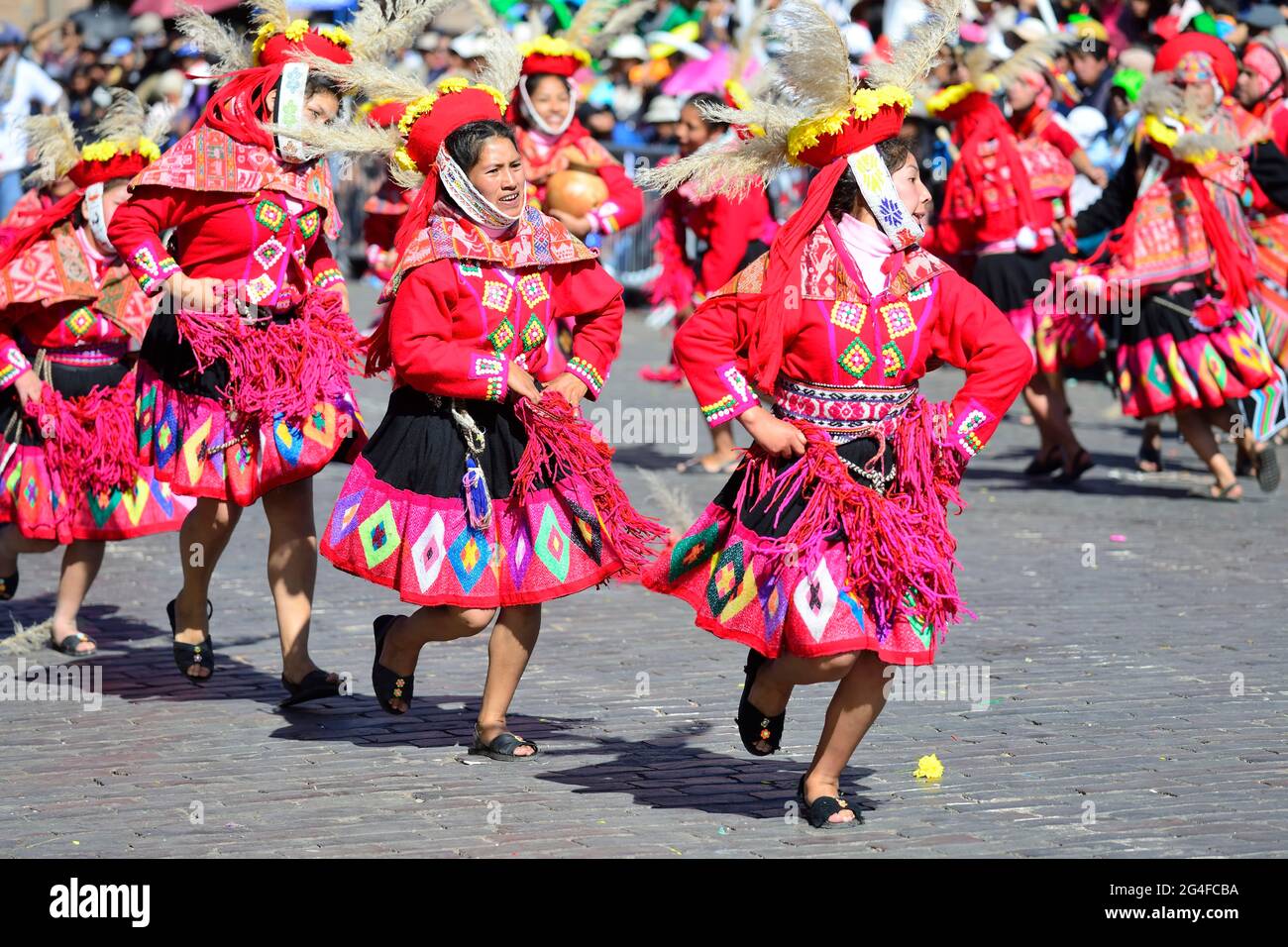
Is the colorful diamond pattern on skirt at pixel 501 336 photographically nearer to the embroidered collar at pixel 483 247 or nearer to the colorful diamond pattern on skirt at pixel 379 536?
the embroidered collar at pixel 483 247

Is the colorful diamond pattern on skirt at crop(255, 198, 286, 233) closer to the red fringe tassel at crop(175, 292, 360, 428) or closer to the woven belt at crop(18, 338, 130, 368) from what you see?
the red fringe tassel at crop(175, 292, 360, 428)

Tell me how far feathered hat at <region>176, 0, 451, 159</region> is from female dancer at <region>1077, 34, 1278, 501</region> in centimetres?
463

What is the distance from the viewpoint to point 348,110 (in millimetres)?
6484

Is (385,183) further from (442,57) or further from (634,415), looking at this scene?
(442,57)

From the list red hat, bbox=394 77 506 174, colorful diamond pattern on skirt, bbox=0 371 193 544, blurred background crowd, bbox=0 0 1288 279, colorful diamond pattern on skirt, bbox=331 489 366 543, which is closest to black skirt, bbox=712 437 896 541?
colorful diamond pattern on skirt, bbox=331 489 366 543

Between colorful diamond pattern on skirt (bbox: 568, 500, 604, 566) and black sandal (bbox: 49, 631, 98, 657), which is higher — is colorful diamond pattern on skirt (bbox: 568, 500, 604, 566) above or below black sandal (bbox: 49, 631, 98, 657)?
above

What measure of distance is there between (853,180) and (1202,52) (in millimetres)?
5457

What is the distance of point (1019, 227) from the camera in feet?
36.3

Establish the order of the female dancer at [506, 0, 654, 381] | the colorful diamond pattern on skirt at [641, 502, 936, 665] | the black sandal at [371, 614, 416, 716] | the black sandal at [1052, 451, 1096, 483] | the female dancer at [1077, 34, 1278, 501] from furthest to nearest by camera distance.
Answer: the black sandal at [1052, 451, 1096, 483] → the female dancer at [506, 0, 654, 381] → the female dancer at [1077, 34, 1278, 501] → the black sandal at [371, 614, 416, 716] → the colorful diamond pattern on skirt at [641, 502, 936, 665]

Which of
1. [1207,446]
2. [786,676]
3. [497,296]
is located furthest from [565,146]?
[786,676]

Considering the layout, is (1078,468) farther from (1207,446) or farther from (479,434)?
(479,434)

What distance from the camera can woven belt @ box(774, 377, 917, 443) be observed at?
5.23 m
